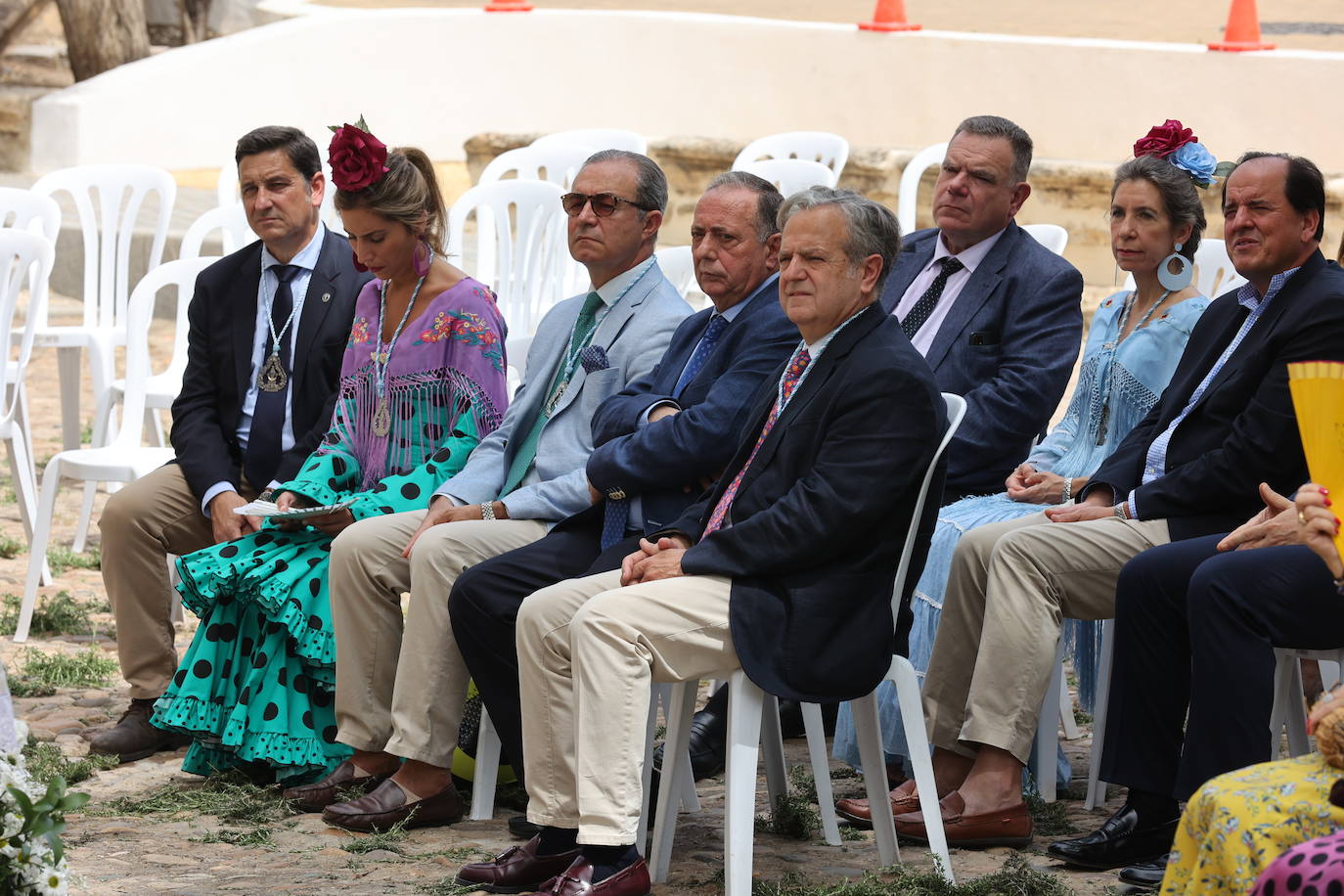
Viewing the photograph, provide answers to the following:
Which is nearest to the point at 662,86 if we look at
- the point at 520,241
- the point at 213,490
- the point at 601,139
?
the point at 601,139

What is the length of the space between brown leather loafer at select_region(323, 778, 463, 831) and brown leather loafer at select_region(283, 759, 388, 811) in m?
0.09

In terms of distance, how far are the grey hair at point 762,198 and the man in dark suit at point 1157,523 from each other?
33.8 inches

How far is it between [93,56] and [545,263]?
10.9 m

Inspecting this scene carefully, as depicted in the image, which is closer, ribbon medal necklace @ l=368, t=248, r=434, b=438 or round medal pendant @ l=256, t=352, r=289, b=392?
ribbon medal necklace @ l=368, t=248, r=434, b=438

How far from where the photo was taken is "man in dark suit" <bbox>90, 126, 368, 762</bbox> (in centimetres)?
507

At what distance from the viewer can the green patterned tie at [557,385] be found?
470 cm

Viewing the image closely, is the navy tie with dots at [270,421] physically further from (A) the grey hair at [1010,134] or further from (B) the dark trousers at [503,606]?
(A) the grey hair at [1010,134]

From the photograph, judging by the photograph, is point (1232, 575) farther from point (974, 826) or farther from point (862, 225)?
point (862, 225)

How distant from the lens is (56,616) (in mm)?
6113

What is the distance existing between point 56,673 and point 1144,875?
337 centimetres

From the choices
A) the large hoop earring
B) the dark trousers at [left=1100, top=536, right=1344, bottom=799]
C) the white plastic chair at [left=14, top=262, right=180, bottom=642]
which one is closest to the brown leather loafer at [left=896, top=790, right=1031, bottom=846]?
the dark trousers at [left=1100, top=536, right=1344, bottom=799]

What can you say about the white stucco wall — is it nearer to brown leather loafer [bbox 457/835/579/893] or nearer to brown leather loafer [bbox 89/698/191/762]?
brown leather loafer [bbox 89/698/191/762]

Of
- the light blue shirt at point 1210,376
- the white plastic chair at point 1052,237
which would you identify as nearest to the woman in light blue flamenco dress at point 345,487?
the light blue shirt at point 1210,376

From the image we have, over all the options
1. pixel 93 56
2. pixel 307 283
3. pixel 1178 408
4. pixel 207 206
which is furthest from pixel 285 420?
pixel 93 56
